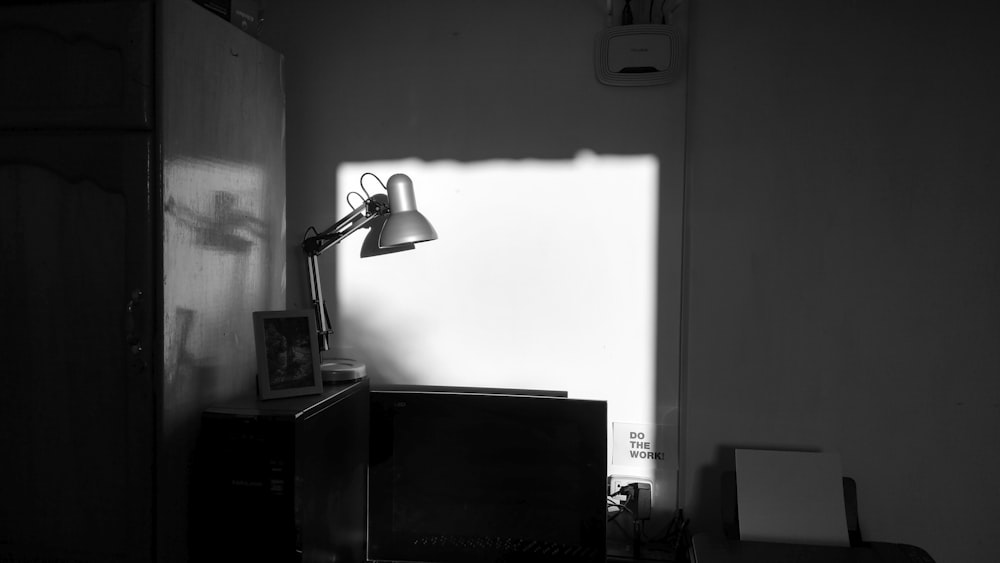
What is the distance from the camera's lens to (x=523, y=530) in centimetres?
153

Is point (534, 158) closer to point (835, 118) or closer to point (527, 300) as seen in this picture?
point (527, 300)

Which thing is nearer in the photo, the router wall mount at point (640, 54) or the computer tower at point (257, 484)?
the computer tower at point (257, 484)

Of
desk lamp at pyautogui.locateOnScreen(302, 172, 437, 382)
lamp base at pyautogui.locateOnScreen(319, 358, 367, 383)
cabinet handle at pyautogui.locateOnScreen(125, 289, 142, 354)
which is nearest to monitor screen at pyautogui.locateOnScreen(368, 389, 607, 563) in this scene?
lamp base at pyautogui.locateOnScreen(319, 358, 367, 383)

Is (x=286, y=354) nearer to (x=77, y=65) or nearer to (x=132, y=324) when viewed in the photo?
(x=132, y=324)

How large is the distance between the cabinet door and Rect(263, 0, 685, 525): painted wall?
612 millimetres

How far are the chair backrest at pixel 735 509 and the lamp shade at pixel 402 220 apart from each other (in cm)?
91

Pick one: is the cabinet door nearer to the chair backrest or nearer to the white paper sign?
the white paper sign

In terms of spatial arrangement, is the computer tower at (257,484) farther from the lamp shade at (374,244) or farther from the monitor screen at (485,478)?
the lamp shade at (374,244)

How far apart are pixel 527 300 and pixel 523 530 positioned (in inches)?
22.6

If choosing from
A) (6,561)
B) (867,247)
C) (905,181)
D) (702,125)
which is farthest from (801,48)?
(6,561)

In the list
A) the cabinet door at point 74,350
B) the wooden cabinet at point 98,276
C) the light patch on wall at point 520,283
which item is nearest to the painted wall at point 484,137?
the light patch on wall at point 520,283

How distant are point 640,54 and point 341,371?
108 cm

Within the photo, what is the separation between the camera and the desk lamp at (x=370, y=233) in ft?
5.33

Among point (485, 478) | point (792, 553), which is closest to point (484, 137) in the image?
point (485, 478)
